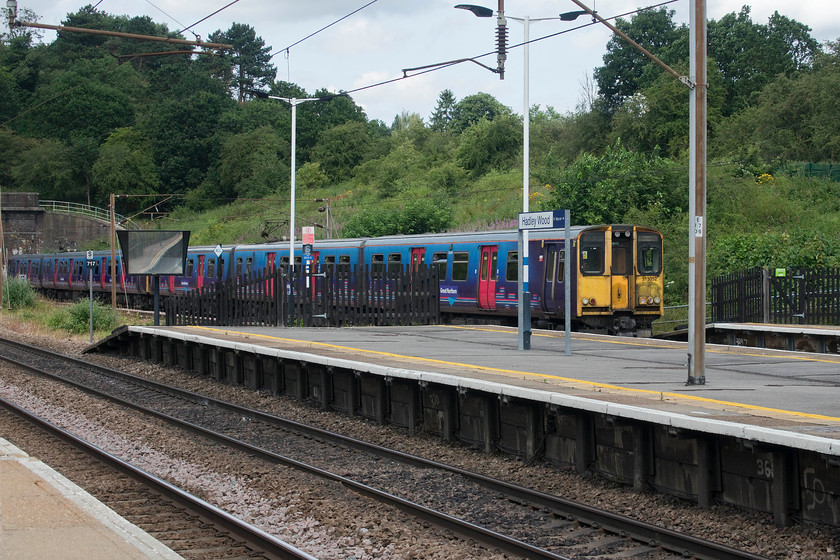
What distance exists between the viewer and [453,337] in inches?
720

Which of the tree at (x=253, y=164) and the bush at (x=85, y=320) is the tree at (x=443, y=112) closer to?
the tree at (x=253, y=164)

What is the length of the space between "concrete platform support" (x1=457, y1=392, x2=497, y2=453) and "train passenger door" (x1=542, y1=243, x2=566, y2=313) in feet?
33.5

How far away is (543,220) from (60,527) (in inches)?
383

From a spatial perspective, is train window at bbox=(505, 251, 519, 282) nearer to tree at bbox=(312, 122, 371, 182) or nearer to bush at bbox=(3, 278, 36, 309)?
bush at bbox=(3, 278, 36, 309)

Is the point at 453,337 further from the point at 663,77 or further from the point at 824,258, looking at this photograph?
the point at 663,77

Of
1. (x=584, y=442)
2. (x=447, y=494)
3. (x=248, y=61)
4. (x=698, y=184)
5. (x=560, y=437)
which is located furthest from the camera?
(x=248, y=61)

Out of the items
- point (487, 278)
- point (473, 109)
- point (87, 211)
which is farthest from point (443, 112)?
point (487, 278)

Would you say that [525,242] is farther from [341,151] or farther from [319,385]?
[341,151]

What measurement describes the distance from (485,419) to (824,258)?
18.8m

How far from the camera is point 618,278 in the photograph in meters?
22.2

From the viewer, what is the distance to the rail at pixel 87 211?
77750 millimetres

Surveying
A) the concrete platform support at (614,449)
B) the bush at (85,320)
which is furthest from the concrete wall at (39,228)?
the concrete platform support at (614,449)

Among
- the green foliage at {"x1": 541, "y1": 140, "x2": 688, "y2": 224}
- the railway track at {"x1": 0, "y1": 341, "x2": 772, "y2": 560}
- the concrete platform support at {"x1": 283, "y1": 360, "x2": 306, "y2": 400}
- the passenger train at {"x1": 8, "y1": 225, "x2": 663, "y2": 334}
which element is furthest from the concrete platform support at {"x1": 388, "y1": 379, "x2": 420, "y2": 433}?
the green foliage at {"x1": 541, "y1": 140, "x2": 688, "y2": 224}

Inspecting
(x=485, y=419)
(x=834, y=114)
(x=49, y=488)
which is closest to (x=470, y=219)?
(x=834, y=114)
